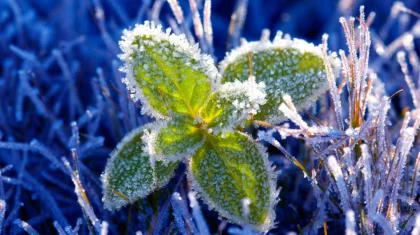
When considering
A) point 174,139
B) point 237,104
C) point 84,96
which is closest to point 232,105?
point 237,104

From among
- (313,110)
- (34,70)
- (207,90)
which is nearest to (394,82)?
(313,110)

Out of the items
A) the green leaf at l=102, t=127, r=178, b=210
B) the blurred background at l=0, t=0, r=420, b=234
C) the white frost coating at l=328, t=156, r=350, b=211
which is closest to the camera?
the white frost coating at l=328, t=156, r=350, b=211

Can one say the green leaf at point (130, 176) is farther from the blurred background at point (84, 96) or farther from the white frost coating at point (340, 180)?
the white frost coating at point (340, 180)

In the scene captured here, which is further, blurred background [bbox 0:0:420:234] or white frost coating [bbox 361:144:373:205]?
blurred background [bbox 0:0:420:234]

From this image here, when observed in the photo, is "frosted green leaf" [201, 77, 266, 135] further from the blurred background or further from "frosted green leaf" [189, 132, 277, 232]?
the blurred background

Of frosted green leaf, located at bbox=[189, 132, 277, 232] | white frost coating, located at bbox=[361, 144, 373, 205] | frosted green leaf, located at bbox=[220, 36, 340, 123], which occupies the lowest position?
white frost coating, located at bbox=[361, 144, 373, 205]

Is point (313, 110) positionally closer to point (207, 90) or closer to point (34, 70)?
point (207, 90)

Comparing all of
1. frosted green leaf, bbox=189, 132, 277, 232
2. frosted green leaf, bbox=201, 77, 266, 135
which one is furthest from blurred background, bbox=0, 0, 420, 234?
frosted green leaf, bbox=201, 77, 266, 135
